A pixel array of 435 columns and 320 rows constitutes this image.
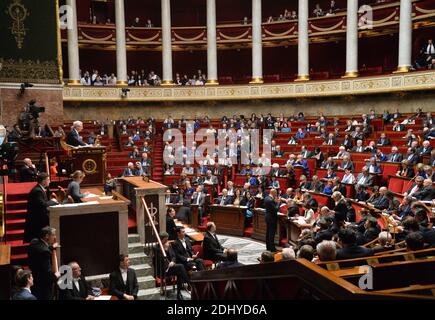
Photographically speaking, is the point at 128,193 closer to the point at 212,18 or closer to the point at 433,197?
the point at 433,197

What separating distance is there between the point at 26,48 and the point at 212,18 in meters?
13.1

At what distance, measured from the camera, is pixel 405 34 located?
1900 centimetres

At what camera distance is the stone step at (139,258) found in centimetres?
776

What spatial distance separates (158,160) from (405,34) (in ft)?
39.8

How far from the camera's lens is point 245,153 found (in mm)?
16359

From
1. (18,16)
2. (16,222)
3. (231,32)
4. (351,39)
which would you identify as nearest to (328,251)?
(16,222)

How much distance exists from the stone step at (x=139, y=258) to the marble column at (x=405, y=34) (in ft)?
50.3

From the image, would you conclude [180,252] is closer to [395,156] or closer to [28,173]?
[28,173]

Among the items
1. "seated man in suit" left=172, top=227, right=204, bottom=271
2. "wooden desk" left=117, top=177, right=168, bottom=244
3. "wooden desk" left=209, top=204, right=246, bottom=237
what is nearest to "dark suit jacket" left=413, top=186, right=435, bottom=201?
"seated man in suit" left=172, top=227, right=204, bottom=271

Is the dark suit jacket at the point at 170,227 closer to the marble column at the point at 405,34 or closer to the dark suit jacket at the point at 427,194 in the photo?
the dark suit jacket at the point at 427,194

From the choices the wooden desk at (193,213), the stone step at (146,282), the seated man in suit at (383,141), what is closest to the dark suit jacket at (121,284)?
the stone step at (146,282)

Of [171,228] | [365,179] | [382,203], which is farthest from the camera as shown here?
[365,179]
